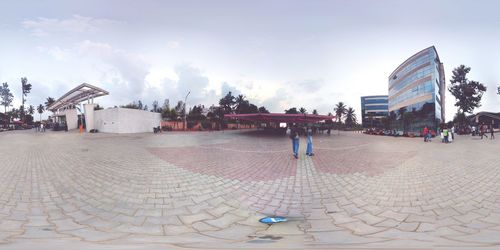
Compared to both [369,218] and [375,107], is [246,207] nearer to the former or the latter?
[369,218]

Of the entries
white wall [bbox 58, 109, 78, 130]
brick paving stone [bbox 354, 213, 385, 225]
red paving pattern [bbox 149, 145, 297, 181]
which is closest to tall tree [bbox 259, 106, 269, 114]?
white wall [bbox 58, 109, 78, 130]

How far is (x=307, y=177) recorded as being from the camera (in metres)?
5.09

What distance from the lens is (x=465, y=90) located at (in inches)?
1168

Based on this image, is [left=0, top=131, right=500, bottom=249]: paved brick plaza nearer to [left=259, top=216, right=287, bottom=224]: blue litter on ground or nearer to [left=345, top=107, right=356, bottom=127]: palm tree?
[left=259, top=216, right=287, bottom=224]: blue litter on ground

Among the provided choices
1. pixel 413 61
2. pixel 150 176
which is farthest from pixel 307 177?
pixel 413 61

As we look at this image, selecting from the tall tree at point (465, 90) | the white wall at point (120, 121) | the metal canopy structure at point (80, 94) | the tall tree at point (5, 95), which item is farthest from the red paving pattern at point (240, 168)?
the tall tree at point (5, 95)

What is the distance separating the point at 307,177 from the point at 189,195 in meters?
2.72

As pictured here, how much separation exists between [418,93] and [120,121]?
126ft

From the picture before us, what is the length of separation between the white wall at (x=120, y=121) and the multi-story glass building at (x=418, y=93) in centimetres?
3574

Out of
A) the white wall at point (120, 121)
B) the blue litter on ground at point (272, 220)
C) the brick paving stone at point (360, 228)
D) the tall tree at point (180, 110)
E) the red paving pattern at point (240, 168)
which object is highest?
the tall tree at point (180, 110)

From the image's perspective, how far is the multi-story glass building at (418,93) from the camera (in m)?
28.5

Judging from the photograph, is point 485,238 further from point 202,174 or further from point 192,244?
point 202,174

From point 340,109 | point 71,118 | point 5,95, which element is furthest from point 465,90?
point 5,95

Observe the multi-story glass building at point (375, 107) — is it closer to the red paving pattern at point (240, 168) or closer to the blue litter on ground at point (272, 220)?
the red paving pattern at point (240, 168)
